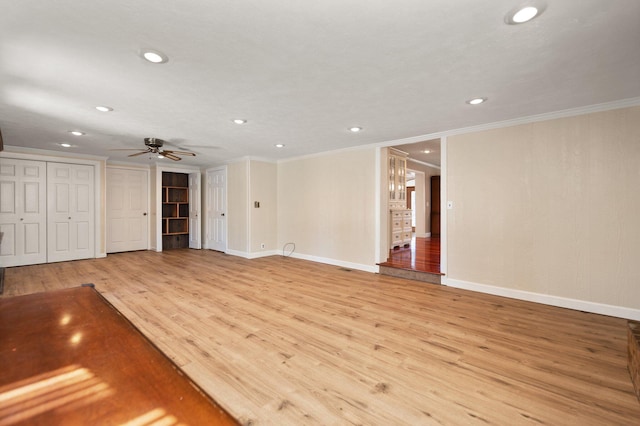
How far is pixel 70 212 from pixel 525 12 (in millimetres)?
7998

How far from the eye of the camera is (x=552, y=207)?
11.4 ft

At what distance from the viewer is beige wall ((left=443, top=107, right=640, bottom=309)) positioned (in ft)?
10.1

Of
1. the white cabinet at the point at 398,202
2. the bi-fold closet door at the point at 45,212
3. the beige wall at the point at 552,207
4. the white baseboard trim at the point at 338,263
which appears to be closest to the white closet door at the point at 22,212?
the bi-fold closet door at the point at 45,212

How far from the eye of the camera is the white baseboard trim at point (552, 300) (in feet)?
10.1

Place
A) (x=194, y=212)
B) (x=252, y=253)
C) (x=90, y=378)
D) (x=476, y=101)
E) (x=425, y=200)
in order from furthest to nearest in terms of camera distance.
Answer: (x=425, y=200), (x=194, y=212), (x=252, y=253), (x=476, y=101), (x=90, y=378)

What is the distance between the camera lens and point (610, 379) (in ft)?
6.50

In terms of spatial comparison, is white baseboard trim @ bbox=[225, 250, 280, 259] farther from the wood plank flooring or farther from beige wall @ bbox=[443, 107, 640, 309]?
beige wall @ bbox=[443, 107, 640, 309]

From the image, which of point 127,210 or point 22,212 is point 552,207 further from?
point 22,212

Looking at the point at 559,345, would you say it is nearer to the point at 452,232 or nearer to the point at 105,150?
the point at 452,232

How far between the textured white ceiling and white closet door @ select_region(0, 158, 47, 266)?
250 centimetres

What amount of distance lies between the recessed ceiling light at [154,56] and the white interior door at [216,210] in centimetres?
503

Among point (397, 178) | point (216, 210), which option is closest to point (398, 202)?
point (397, 178)

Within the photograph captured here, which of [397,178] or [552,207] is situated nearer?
[552,207]

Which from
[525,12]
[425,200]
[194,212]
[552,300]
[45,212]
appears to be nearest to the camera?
[525,12]
